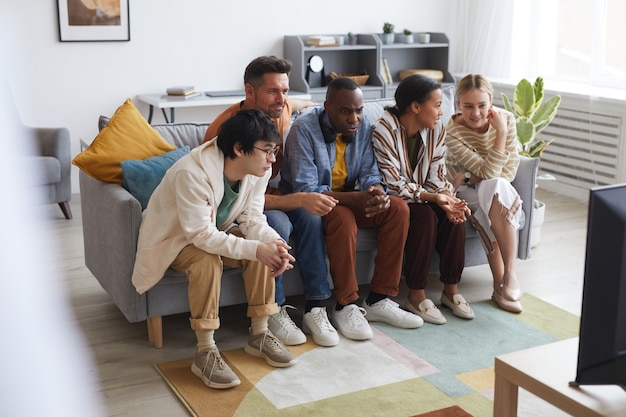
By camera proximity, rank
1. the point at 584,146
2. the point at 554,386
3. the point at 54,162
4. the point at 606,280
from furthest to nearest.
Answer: the point at 584,146 → the point at 54,162 → the point at 554,386 → the point at 606,280

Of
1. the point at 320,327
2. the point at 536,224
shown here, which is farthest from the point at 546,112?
the point at 320,327

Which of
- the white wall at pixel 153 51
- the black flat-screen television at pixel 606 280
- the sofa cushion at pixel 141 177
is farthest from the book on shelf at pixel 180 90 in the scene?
the black flat-screen television at pixel 606 280

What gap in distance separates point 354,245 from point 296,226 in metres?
0.24

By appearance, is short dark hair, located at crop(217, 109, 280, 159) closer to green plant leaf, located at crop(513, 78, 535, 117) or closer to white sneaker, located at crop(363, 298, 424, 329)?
white sneaker, located at crop(363, 298, 424, 329)

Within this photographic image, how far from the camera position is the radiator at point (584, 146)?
15.7 ft

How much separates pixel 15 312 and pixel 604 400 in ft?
4.53

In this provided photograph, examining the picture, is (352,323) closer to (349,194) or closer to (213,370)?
(349,194)

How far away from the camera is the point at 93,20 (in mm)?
4926

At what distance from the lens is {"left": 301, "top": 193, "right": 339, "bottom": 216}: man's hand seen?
2.77 m

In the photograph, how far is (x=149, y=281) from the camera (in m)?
2.58

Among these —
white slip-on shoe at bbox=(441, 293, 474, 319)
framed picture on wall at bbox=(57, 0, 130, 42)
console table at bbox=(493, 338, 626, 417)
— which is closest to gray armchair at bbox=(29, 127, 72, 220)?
framed picture on wall at bbox=(57, 0, 130, 42)

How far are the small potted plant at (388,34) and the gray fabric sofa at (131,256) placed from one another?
2.90m

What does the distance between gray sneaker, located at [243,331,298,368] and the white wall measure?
8.85 feet

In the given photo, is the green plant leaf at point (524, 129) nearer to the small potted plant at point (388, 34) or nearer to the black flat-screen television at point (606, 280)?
the small potted plant at point (388, 34)
